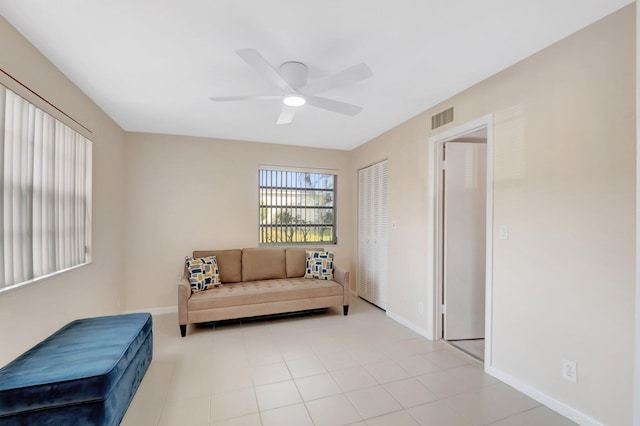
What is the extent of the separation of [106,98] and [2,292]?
201 centimetres

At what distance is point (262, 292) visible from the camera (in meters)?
3.51

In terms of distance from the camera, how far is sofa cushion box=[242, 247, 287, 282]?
407 cm

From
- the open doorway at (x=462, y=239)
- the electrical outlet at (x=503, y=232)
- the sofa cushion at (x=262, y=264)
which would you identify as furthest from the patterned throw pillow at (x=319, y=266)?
the electrical outlet at (x=503, y=232)

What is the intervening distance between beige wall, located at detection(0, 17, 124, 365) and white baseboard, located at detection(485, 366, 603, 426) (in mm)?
3477

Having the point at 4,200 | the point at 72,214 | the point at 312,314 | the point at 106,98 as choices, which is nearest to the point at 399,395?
the point at 312,314

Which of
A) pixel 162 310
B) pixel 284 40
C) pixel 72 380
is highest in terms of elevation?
pixel 284 40

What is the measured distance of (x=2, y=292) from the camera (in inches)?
65.1

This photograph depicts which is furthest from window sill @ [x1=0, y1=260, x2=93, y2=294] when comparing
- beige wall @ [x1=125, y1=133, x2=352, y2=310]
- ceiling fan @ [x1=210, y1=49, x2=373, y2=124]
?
ceiling fan @ [x1=210, y1=49, x2=373, y2=124]

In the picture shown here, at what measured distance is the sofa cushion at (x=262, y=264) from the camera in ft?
13.3

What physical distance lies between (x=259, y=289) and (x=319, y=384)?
5.20ft

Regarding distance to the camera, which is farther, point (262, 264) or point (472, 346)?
point (262, 264)

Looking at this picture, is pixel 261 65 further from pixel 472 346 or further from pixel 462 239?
pixel 472 346

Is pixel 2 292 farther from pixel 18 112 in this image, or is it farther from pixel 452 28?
pixel 452 28

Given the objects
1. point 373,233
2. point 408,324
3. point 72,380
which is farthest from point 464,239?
point 72,380
